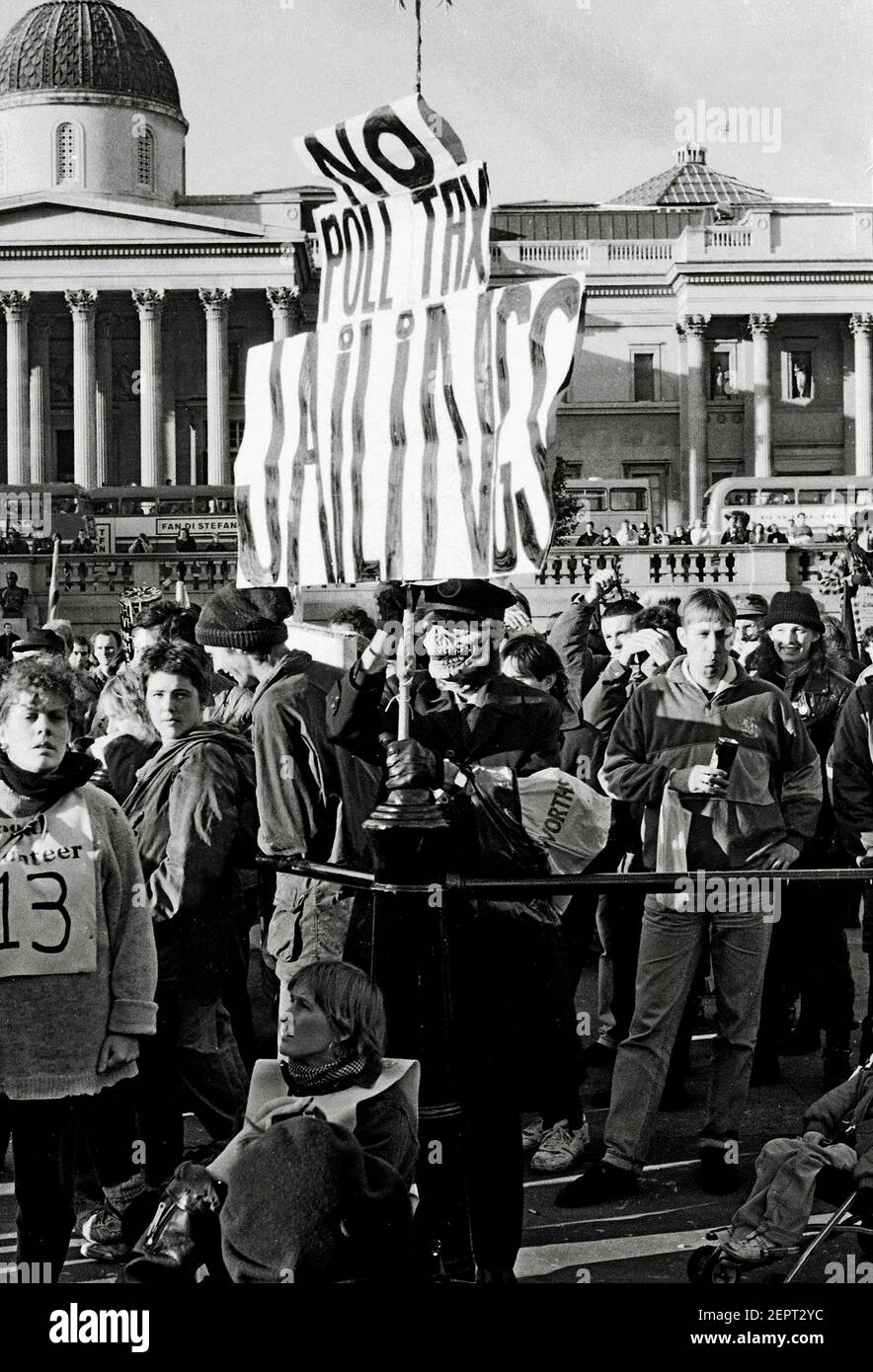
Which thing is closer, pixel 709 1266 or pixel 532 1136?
pixel 709 1266

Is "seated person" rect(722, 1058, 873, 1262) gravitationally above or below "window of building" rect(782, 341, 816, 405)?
below

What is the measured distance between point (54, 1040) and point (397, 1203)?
134 centimetres

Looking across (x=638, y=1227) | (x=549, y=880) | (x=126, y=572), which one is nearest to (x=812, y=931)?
(x=638, y=1227)

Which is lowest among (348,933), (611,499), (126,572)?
(348,933)

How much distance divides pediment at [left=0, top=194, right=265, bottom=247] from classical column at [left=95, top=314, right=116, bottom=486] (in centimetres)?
394

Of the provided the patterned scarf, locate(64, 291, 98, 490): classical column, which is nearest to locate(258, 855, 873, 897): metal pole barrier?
the patterned scarf

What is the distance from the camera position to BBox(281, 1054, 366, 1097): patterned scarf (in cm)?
438

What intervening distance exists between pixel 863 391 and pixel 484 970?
6350 cm

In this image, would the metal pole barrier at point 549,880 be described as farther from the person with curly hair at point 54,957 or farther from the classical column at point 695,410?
the classical column at point 695,410

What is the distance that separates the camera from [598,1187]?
6.07 meters

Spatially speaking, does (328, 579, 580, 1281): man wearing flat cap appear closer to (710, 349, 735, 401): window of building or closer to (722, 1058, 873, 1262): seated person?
(722, 1058, 873, 1262): seated person

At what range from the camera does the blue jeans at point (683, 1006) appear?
6301 mm

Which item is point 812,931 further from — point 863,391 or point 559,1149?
point 863,391

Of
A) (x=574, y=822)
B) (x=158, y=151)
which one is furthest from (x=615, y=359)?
(x=574, y=822)
